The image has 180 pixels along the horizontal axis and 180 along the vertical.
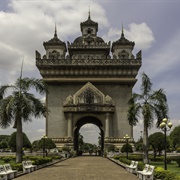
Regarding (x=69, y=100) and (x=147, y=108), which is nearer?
(x=147, y=108)

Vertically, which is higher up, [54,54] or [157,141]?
[54,54]

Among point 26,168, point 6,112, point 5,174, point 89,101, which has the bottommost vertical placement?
point 26,168

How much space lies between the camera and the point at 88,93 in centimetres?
4531

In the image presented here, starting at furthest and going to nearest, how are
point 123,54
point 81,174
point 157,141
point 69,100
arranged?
1. point 123,54
2. point 69,100
3. point 157,141
4. point 81,174

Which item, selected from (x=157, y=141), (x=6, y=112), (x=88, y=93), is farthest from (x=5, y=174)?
(x=88, y=93)

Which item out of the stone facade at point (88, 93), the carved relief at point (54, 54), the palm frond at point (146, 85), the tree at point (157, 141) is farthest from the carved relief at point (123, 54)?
the palm frond at point (146, 85)

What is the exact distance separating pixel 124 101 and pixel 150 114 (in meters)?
20.4

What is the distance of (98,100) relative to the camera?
149 feet

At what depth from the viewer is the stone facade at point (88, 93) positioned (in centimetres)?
4522

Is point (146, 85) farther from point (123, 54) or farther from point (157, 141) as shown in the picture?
point (123, 54)

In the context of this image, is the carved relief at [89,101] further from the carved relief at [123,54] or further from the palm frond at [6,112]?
the palm frond at [6,112]

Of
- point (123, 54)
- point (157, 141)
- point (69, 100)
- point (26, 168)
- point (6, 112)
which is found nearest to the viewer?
point (26, 168)

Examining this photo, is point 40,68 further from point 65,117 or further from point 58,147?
point 58,147

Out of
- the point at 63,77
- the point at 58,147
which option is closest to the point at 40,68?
the point at 63,77
